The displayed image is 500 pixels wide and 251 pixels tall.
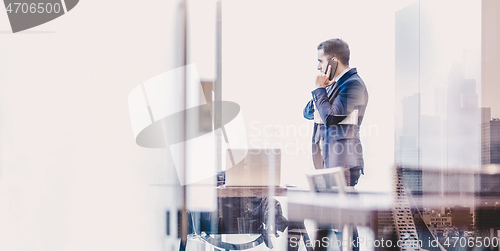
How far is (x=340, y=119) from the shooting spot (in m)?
1.29

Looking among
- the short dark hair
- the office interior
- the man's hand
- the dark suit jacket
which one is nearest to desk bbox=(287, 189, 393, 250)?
the office interior

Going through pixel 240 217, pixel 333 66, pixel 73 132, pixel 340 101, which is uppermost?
pixel 333 66

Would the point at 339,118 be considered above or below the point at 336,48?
below

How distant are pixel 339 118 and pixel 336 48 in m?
0.32

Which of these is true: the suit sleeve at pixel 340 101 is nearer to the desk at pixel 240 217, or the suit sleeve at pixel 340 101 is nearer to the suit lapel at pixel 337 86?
the suit lapel at pixel 337 86

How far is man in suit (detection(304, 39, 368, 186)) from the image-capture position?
1290 mm

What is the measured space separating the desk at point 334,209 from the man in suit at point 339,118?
0.27ft

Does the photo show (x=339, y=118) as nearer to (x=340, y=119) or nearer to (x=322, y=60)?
(x=340, y=119)

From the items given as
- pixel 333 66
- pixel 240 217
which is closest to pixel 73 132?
pixel 240 217

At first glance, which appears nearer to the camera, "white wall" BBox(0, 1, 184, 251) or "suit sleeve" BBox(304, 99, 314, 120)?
"white wall" BBox(0, 1, 184, 251)

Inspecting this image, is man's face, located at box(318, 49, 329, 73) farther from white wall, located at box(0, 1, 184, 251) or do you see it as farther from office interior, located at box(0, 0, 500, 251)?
white wall, located at box(0, 1, 184, 251)

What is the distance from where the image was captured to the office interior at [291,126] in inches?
32.5

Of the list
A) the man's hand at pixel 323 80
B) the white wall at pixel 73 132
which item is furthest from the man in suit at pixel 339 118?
the white wall at pixel 73 132

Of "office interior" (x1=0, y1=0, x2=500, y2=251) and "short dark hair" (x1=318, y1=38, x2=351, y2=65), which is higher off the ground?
"short dark hair" (x1=318, y1=38, x2=351, y2=65)
